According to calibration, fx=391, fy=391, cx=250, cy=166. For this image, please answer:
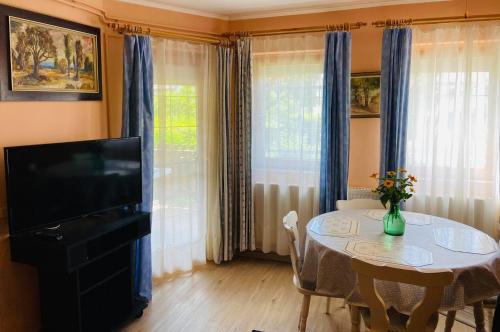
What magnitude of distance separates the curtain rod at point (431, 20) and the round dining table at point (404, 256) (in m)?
1.69

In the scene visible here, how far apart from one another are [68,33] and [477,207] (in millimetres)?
3606

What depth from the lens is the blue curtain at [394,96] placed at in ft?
11.1

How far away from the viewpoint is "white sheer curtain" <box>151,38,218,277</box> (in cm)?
354

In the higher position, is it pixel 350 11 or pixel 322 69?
pixel 350 11

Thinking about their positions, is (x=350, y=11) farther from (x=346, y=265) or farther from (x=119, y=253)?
(x=119, y=253)

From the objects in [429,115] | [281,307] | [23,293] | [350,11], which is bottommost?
[281,307]

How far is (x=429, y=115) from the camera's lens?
3.43 meters

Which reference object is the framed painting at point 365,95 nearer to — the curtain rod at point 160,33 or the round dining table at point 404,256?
the round dining table at point 404,256

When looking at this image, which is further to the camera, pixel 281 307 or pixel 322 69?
pixel 322 69

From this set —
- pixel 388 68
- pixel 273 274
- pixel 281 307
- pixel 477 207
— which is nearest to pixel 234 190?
pixel 273 274

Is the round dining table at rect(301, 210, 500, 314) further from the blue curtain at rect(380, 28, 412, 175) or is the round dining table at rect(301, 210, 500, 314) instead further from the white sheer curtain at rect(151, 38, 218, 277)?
the white sheer curtain at rect(151, 38, 218, 277)

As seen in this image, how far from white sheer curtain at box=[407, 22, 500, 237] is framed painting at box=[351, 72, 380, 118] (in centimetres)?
32

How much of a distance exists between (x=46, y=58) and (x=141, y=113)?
0.79 metres

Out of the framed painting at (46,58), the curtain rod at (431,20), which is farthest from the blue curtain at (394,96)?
the framed painting at (46,58)
